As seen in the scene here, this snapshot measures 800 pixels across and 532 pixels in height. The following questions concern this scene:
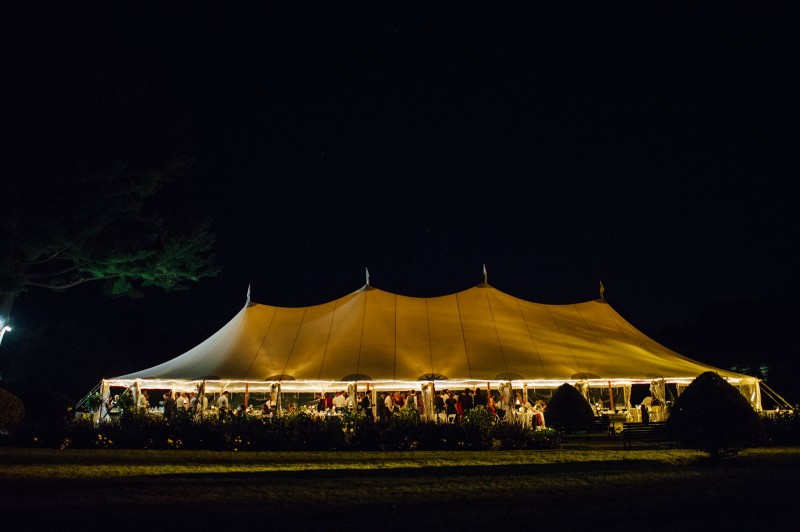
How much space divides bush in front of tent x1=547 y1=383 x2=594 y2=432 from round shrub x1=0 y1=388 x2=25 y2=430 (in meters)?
10.6

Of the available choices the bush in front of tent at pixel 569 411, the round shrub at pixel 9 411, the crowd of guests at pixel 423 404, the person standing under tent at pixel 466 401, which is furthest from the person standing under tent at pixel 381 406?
the round shrub at pixel 9 411

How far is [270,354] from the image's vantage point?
16859mm

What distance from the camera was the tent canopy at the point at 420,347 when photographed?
52.1ft

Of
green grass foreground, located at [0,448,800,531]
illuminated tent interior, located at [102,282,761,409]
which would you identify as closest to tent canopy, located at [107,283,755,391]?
illuminated tent interior, located at [102,282,761,409]

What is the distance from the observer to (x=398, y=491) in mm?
6977

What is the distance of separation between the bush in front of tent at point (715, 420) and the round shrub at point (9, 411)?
A: 11.1 meters

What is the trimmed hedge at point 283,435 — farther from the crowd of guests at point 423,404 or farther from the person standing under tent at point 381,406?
the crowd of guests at point 423,404

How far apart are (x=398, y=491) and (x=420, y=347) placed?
9806 millimetres

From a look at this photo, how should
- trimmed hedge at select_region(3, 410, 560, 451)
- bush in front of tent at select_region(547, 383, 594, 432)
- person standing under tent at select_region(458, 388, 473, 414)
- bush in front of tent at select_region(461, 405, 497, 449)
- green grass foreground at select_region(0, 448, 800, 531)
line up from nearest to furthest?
green grass foreground at select_region(0, 448, 800, 531) < trimmed hedge at select_region(3, 410, 560, 451) < bush in front of tent at select_region(461, 405, 497, 449) < bush in front of tent at select_region(547, 383, 594, 432) < person standing under tent at select_region(458, 388, 473, 414)

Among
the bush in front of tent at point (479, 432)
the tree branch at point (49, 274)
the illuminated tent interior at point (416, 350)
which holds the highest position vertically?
the tree branch at point (49, 274)

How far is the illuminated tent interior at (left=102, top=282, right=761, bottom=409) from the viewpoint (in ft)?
52.1

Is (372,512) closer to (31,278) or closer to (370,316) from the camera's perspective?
(370,316)

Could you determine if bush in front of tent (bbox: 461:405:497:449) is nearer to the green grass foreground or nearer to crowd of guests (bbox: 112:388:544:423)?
the green grass foreground

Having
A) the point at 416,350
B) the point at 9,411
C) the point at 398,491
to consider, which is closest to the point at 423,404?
the point at 416,350
